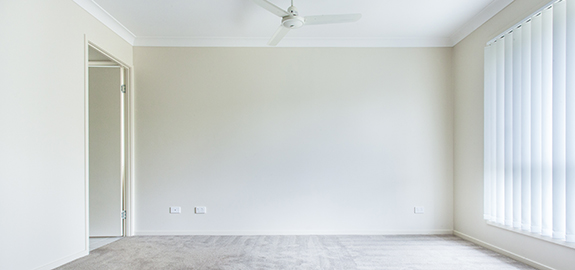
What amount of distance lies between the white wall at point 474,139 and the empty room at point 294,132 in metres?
0.02

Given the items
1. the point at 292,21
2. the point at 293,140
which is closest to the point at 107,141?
the point at 293,140

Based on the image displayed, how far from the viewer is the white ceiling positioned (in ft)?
10.7

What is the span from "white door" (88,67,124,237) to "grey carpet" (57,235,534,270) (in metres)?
0.55

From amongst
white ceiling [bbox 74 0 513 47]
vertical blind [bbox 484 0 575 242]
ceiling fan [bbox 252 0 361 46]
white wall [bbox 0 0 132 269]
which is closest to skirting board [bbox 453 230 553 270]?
vertical blind [bbox 484 0 575 242]

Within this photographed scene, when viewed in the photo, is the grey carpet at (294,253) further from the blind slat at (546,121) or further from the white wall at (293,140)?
the blind slat at (546,121)

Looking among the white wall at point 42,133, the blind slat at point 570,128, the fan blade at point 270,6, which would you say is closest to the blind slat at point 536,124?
the blind slat at point 570,128

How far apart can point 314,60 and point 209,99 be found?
1545 mm

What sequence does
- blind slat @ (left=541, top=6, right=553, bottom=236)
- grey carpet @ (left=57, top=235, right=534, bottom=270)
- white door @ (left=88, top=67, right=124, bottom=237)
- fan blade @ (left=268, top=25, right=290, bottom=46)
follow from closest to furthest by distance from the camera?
blind slat @ (left=541, top=6, right=553, bottom=236)
grey carpet @ (left=57, top=235, right=534, bottom=270)
fan blade @ (left=268, top=25, right=290, bottom=46)
white door @ (left=88, top=67, right=124, bottom=237)

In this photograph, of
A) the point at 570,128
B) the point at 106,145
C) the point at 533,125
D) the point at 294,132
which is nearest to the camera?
the point at 570,128

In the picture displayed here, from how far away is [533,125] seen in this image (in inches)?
109

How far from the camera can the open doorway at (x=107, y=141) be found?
4055mm

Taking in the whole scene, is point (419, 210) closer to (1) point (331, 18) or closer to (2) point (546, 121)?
(2) point (546, 121)

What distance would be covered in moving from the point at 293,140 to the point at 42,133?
2687 mm

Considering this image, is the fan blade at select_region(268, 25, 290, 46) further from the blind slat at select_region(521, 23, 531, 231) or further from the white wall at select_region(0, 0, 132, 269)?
the blind slat at select_region(521, 23, 531, 231)
